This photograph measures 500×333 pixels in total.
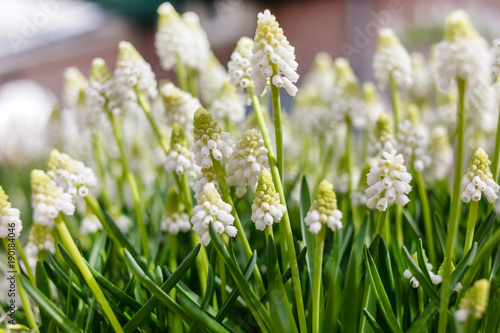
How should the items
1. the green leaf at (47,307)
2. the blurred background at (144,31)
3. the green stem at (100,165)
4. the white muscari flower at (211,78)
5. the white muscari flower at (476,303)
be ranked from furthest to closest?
the blurred background at (144,31)
the white muscari flower at (211,78)
the green stem at (100,165)
the green leaf at (47,307)
the white muscari flower at (476,303)

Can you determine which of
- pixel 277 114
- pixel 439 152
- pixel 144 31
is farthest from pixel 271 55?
pixel 144 31

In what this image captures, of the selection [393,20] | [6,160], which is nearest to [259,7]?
[393,20]

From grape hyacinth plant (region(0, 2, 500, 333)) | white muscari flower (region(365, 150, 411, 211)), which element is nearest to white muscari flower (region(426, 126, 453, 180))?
grape hyacinth plant (region(0, 2, 500, 333))

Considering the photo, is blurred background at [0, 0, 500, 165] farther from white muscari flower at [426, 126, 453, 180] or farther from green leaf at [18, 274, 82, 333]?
green leaf at [18, 274, 82, 333]

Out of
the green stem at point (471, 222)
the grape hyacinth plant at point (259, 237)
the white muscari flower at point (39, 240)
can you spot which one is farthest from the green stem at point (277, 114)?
the white muscari flower at point (39, 240)

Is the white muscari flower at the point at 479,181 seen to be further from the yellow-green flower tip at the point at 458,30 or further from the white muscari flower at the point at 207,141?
the white muscari flower at the point at 207,141

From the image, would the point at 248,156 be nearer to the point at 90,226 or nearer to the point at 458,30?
the point at 458,30
